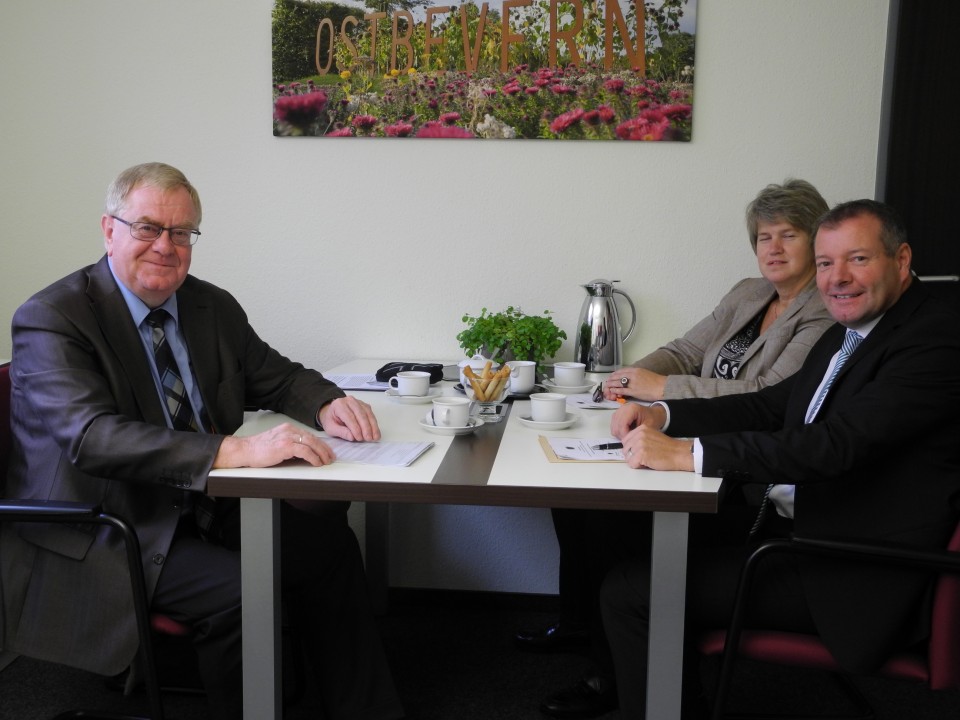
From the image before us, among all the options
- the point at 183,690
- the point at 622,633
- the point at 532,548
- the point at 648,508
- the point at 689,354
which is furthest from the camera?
the point at 532,548

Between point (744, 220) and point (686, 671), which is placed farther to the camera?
point (744, 220)

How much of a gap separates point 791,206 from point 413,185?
1204 mm

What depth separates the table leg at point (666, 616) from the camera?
60.3 inches

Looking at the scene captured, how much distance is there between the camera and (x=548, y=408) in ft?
6.52

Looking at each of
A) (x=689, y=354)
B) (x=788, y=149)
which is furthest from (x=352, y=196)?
(x=788, y=149)

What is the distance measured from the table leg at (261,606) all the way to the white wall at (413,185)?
1372 millimetres

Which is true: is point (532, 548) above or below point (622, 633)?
below

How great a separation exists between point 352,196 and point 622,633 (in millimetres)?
1819

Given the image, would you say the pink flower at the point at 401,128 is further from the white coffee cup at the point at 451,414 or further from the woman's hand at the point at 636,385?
the white coffee cup at the point at 451,414

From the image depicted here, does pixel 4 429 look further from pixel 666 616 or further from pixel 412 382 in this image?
pixel 666 616

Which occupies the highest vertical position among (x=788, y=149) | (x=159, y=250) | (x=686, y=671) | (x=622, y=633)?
(x=788, y=149)

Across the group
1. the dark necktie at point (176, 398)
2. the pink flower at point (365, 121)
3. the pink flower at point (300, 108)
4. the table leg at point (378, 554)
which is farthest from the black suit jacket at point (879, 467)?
the pink flower at point (300, 108)

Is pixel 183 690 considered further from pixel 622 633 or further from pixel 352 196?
pixel 352 196

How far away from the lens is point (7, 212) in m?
3.15
